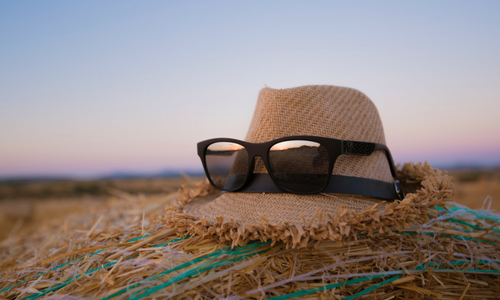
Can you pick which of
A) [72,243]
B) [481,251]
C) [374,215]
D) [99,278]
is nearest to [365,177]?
[374,215]

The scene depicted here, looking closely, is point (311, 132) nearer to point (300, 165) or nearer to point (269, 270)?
point (300, 165)

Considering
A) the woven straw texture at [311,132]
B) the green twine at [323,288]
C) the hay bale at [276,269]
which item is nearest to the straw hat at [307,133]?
the woven straw texture at [311,132]

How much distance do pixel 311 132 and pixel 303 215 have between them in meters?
0.43

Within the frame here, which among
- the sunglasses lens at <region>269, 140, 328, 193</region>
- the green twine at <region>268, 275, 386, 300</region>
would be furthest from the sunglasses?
Result: the green twine at <region>268, 275, 386, 300</region>

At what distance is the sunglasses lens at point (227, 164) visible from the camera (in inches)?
51.4

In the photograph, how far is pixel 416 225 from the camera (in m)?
1.24

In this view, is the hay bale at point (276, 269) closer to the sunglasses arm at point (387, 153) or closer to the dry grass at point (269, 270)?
the dry grass at point (269, 270)

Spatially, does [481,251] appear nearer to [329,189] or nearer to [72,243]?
[329,189]

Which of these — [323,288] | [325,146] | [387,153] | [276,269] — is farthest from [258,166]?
[387,153]

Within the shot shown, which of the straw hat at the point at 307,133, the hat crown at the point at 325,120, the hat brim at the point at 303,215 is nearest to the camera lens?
the hat brim at the point at 303,215

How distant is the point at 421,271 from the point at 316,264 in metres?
0.43

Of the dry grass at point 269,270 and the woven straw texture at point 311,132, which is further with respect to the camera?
the woven straw texture at point 311,132

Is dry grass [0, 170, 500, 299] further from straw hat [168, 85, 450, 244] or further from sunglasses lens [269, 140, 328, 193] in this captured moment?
sunglasses lens [269, 140, 328, 193]

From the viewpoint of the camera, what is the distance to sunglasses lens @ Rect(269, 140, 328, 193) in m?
1.16
